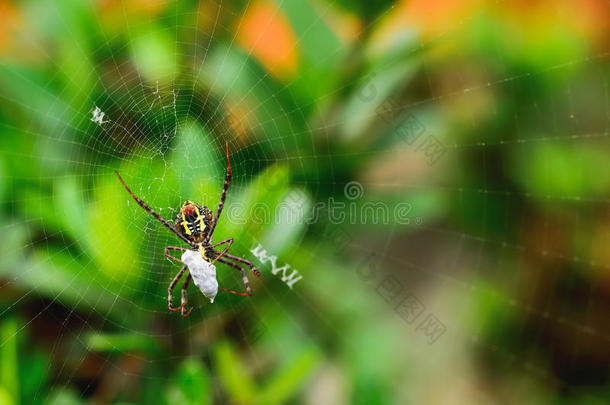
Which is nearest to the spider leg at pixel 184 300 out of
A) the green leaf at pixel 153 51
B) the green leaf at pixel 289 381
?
the green leaf at pixel 289 381

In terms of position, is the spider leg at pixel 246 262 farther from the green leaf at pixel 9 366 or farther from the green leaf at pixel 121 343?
the green leaf at pixel 9 366

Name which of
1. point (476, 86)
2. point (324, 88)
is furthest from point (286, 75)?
point (476, 86)

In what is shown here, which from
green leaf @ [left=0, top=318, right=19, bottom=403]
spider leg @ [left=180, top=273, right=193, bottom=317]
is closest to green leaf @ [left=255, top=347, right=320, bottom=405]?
spider leg @ [left=180, top=273, right=193, bottom=317]

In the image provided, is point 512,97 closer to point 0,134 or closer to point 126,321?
point 126,321

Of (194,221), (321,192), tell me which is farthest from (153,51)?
(321,192)

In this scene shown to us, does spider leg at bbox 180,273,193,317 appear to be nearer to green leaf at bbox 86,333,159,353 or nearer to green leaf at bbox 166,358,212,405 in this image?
green leaf at bbox 86,333,159,353

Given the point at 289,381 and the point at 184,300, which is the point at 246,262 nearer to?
the point at 184,300
